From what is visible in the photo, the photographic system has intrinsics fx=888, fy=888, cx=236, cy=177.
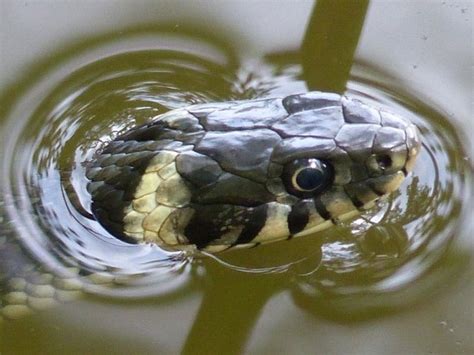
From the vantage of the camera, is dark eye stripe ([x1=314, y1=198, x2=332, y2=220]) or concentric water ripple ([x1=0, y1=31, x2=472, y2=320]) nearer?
dark eye stripe ([x1=314, y1=198, x2=332, y2=220])

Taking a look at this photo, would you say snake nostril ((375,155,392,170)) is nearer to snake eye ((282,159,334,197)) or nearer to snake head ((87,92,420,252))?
snake head ((87,92,420,252))

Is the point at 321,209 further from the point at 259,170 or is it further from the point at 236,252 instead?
the point at 236,252

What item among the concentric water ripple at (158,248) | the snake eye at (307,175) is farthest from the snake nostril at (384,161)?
the concentric water ripple at (158,248)

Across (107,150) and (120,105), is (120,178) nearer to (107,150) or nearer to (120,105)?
(107,150)

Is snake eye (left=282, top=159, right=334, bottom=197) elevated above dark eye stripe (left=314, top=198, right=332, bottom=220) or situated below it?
above

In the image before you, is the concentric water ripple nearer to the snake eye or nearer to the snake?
the snake

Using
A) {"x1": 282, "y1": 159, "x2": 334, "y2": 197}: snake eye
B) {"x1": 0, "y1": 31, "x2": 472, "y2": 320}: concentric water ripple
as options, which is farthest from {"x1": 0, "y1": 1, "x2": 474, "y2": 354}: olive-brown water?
{"x1": 282, "y1": 159, "x2": 334, "y2": 197}: snake eye
